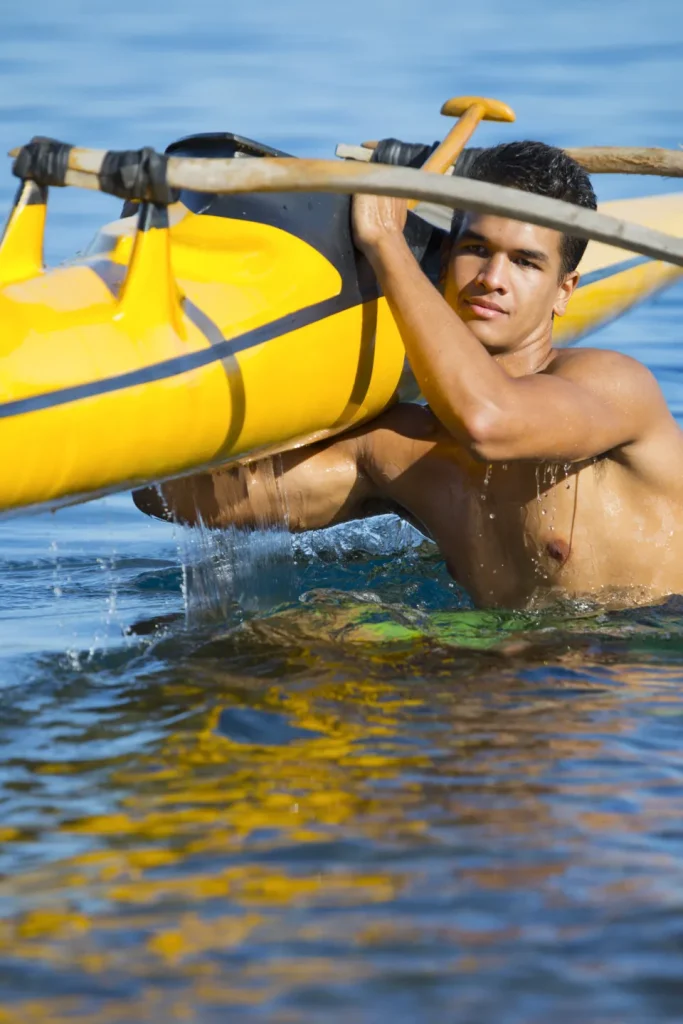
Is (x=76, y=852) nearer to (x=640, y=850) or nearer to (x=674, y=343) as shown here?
(x=640, y=850)

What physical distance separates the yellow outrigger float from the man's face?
0.11 m

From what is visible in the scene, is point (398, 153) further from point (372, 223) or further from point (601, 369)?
point (601, 369)

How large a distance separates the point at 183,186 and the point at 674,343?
19.7 feet

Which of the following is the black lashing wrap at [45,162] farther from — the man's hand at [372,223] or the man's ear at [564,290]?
the man's ear at [564,290]

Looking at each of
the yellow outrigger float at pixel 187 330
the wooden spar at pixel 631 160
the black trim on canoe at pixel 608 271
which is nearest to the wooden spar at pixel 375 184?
the yellow outrigger float at pixel 187 330

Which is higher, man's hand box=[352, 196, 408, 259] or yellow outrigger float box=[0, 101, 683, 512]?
man's hand box=[352, 196, 408, 259]

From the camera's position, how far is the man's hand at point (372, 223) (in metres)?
3.79

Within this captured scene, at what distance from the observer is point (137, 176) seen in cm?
332

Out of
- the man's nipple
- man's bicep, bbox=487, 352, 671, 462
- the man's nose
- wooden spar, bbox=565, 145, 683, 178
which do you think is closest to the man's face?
the man's nose

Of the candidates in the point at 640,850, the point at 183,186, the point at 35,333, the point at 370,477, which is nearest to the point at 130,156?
the point at 183,186

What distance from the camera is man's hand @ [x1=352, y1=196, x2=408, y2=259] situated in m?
3.79

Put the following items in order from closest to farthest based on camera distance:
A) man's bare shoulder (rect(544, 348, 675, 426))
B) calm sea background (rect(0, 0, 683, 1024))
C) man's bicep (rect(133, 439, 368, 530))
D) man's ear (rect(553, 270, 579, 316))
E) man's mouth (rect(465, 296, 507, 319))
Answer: calm sea background (rect(0, 0, 683, 1024)), man's bare shoulder (rect(544, 348, 675, 426)), man's mouth (rect(465, 296, 507, 319)), man's ear (rect(553, 270, 579, 316)), man's bicep (rect(133, 439, 368, 530))

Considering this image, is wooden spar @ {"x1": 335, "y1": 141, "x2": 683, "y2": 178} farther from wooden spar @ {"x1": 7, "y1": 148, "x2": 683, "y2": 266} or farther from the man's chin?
wooden spar @ {"x1": 7, "y1": 148, "x2": 683, "y2": 266}

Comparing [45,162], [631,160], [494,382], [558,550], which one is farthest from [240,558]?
[631,160]
